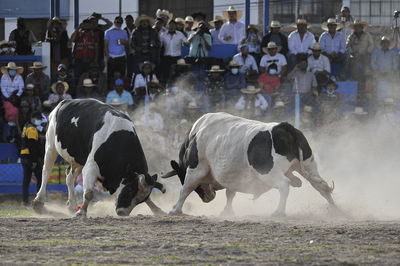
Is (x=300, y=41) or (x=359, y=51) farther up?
(x=300, y=41)

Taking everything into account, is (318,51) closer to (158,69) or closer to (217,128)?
(158,69)

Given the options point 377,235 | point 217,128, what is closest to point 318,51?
point 217,128

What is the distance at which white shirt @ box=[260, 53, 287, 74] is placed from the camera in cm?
1823

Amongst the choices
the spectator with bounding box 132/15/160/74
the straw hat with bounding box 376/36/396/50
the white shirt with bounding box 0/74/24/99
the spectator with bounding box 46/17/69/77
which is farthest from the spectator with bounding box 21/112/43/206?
the straw hat with bounding box 376/36/396/50

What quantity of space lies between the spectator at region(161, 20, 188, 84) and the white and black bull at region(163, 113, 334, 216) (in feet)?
22.9

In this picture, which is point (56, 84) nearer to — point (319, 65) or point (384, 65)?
point (319, 65)

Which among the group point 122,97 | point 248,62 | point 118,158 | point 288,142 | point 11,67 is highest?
point 248,62

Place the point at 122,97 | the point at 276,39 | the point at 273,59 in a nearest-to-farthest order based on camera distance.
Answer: the point at 122,97 < the point at 273,59 < the point at 276,39

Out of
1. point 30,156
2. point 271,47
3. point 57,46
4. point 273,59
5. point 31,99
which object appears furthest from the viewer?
point 57,46

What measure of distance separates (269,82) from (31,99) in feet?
17.0

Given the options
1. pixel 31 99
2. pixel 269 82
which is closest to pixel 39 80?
pixel 31 99

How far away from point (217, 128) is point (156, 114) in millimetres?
6237

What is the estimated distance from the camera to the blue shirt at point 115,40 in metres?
18.7

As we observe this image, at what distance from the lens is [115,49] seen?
18641mm
